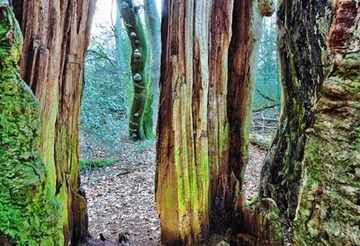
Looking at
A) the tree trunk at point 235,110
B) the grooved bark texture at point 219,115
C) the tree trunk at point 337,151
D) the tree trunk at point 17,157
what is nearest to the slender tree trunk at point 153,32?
the tree trunk at point 235,110

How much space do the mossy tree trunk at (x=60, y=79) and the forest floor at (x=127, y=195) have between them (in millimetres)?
517

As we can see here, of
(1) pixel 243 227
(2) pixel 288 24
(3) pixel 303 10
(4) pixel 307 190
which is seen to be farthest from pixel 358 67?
(2) pixel 288 24

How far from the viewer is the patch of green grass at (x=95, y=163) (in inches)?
213

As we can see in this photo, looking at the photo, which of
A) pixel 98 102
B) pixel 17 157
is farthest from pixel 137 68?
pixel 17 157

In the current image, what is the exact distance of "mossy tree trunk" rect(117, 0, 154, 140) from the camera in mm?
6861

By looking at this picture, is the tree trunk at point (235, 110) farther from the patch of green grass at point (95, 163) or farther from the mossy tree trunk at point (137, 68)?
the mossy tree trunk at point (137, 68)

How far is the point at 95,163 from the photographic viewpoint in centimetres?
573

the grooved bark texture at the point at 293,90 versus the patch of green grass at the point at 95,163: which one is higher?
the grooved bark texture at the point at 293,90

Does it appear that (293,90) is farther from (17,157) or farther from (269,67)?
(269,67)

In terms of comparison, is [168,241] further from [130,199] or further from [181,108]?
[130,199]

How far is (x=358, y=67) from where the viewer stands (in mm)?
639

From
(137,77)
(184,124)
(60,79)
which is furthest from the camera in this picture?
(137,77)

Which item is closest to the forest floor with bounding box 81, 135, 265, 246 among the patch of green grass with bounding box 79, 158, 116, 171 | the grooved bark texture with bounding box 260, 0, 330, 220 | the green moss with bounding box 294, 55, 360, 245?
the patch of green grass with bounding box 79, 158, 116, 171

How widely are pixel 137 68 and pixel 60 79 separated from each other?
17.4ft
